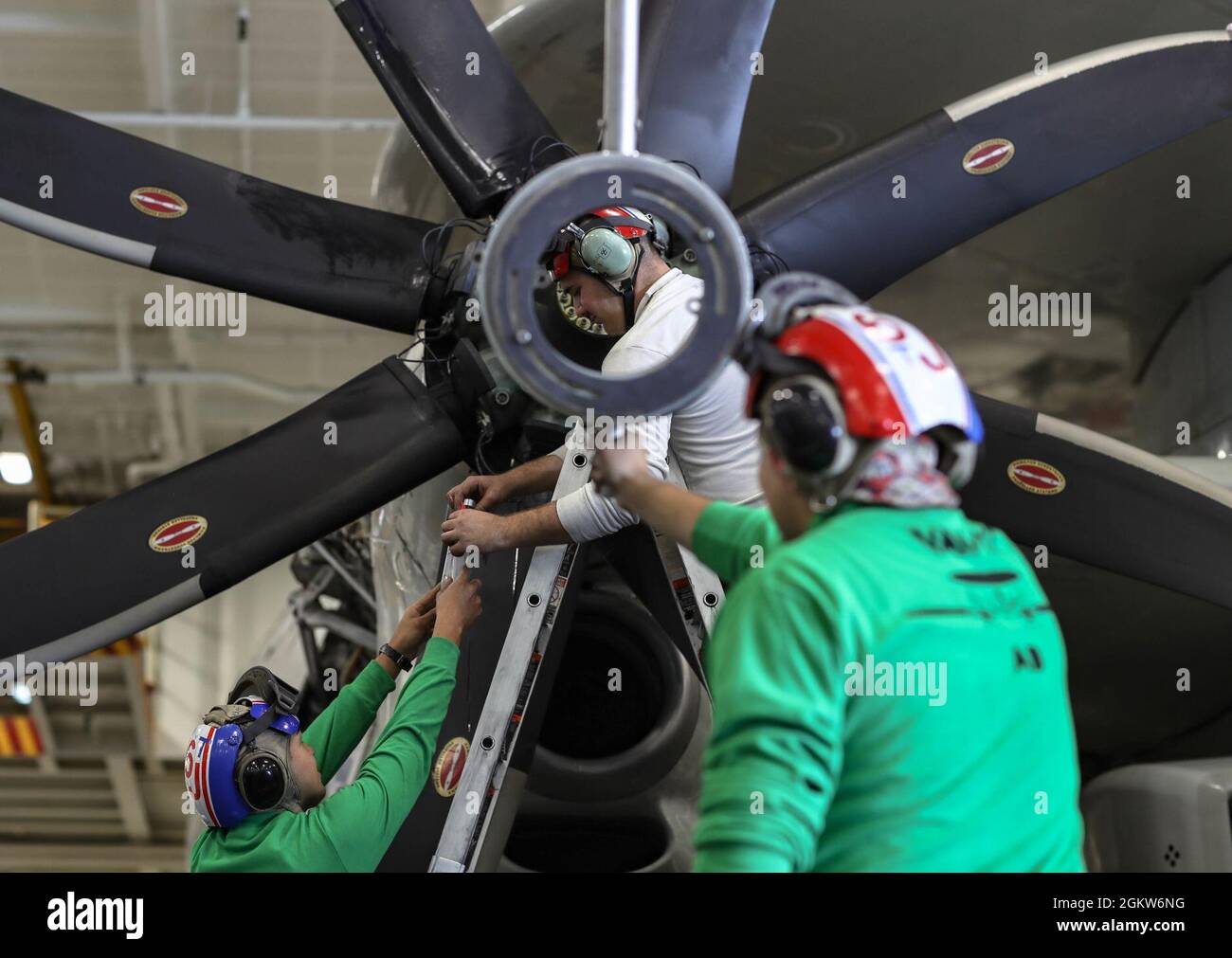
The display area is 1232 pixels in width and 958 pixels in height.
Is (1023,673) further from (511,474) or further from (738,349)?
(511,474)

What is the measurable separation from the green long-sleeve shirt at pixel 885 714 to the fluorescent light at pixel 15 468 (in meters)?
17.0

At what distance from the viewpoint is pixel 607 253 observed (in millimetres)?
3168

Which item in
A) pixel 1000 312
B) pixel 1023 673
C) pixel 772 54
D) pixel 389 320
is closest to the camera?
pixel 1023 673

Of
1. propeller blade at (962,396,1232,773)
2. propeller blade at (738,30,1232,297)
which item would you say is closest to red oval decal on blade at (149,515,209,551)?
propeller blade at (738,30,1232,297)

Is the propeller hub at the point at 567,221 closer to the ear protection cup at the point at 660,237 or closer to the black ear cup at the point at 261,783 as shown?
the black ear cup at the point at 261,783

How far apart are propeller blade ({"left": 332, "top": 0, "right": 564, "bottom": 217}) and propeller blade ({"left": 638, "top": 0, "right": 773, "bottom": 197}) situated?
11.6 inches
